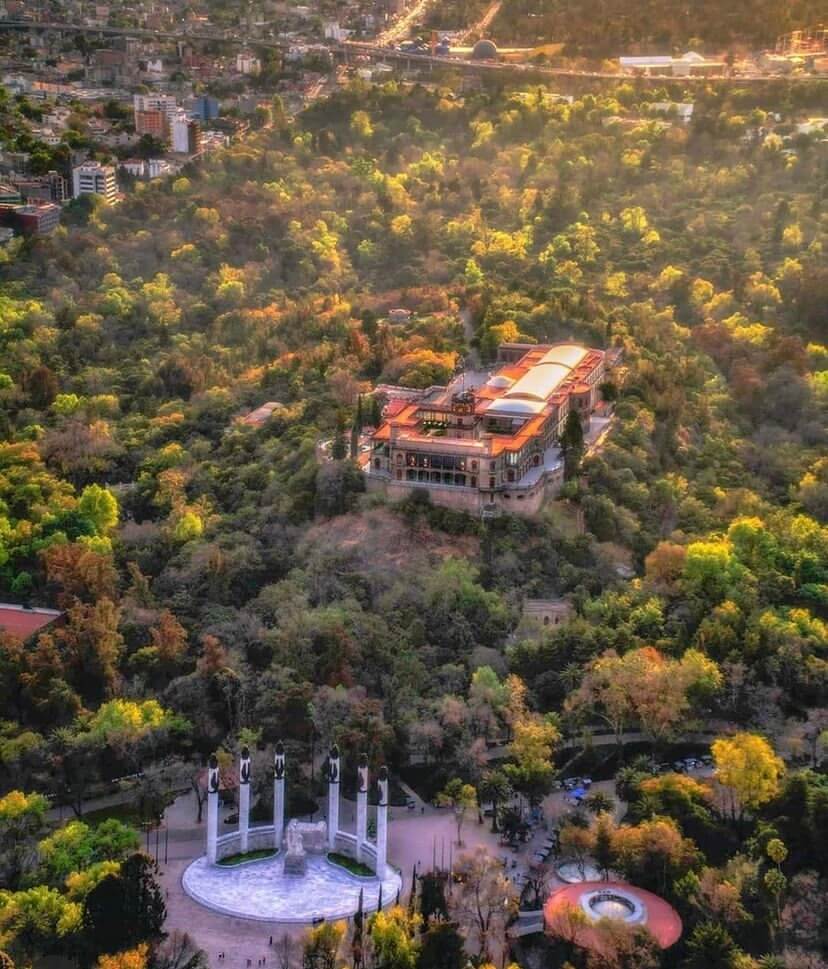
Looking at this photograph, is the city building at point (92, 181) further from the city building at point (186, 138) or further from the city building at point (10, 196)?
the city building at point (186, 138)

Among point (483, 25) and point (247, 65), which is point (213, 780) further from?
point (483, 25)

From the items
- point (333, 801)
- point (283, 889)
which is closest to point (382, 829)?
point (333, 801)

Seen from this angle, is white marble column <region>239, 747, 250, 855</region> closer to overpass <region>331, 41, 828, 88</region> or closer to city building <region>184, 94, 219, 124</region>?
overpass <region>331, 41, 828, 88</region>

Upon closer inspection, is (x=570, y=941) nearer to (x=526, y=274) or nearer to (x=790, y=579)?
(x=790, y=579)

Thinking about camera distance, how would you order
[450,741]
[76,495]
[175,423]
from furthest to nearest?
[175,423], [76,495], [450,741]

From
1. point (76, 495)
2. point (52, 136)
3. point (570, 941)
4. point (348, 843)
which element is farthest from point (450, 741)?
point (52, 136)

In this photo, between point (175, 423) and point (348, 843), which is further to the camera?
point (175, 423)
